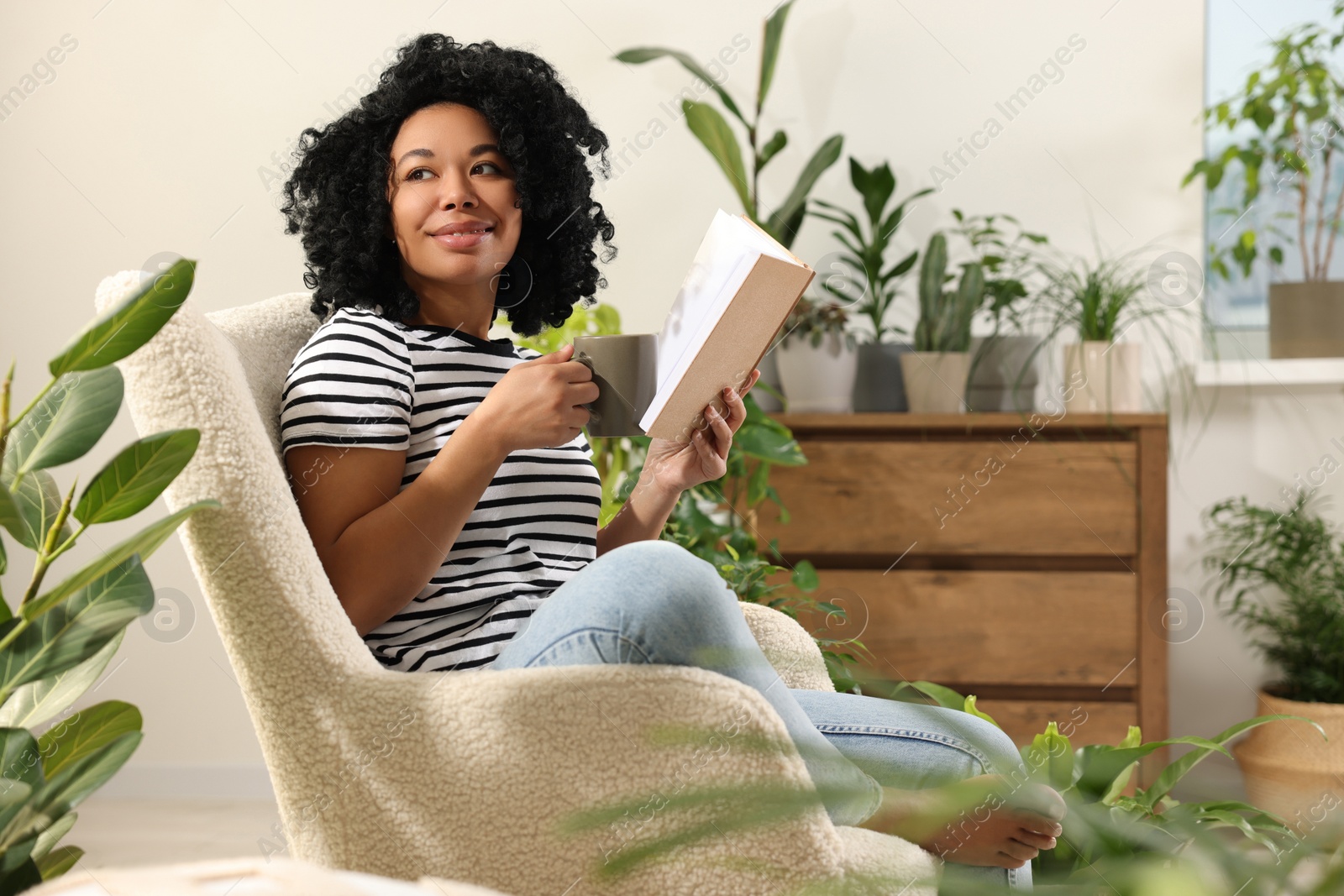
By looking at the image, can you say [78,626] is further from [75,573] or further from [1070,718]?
[1070,718]

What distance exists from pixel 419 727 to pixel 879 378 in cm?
160

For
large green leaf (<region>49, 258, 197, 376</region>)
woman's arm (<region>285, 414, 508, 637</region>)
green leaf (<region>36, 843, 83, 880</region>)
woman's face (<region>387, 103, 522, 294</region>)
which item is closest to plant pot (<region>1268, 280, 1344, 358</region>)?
woman's face (<region>387, 103, 522, 294</region>)

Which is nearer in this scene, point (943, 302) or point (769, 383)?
point (943, 302)

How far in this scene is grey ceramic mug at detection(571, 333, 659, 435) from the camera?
0.92 metres

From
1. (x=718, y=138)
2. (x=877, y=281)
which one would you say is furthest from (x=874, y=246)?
(x=718, y=138)

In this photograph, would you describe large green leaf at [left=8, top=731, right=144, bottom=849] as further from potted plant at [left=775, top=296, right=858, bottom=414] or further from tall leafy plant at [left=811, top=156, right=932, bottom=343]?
tall leafy plant at [left=811, top=156, right=932, bottom=343]

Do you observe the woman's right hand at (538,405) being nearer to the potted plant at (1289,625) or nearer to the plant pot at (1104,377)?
the plant pot at (1104,377)

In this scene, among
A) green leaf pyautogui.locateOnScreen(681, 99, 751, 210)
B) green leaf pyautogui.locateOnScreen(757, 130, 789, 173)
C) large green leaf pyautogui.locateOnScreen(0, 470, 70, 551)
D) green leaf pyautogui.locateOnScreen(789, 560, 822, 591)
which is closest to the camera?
large green leaf pyautogui.locateOnScreen(0, 470, 70, 551)

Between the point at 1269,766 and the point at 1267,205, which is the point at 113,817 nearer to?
the point at 1269,766

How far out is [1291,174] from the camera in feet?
7.20

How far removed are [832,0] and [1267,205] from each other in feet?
3.56

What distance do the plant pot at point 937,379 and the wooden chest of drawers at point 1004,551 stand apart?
0.10 meters

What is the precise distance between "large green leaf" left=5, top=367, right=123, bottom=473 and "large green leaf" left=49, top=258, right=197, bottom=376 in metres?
0.04

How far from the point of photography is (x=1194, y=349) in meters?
2.21
